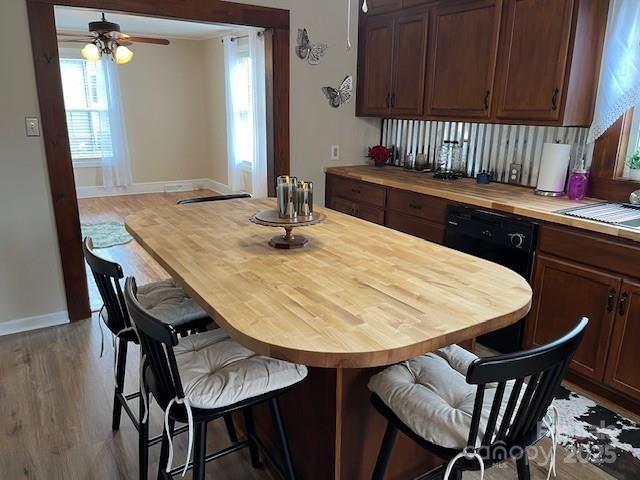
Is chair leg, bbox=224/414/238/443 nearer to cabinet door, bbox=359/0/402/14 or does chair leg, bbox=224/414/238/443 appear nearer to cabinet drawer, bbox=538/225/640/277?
cabinet drawer, bbox=538/225/640/277

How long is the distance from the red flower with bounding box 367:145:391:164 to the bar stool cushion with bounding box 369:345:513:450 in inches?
110

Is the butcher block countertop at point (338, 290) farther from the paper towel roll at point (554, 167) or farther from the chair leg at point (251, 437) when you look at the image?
the paper towel roll at point (554, 167)

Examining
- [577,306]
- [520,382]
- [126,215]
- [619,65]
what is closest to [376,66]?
[619,65]

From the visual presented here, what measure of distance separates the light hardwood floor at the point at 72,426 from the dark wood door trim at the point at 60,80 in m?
0.54

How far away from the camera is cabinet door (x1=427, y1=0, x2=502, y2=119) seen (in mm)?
3035

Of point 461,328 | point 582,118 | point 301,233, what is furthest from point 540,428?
point 582,118

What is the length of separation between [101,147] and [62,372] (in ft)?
17.8

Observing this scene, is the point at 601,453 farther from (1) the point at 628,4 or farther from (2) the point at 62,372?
(2) the point at 62,372

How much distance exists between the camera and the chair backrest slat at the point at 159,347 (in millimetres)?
1201

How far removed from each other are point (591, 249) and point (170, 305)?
1.95 metres

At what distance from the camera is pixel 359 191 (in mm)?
3832

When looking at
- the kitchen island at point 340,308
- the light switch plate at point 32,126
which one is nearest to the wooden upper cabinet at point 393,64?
the kitchen island at point 340,308

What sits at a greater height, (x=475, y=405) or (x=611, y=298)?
(x=475, y=405)

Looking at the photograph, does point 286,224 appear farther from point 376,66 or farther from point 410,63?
point 376,66
